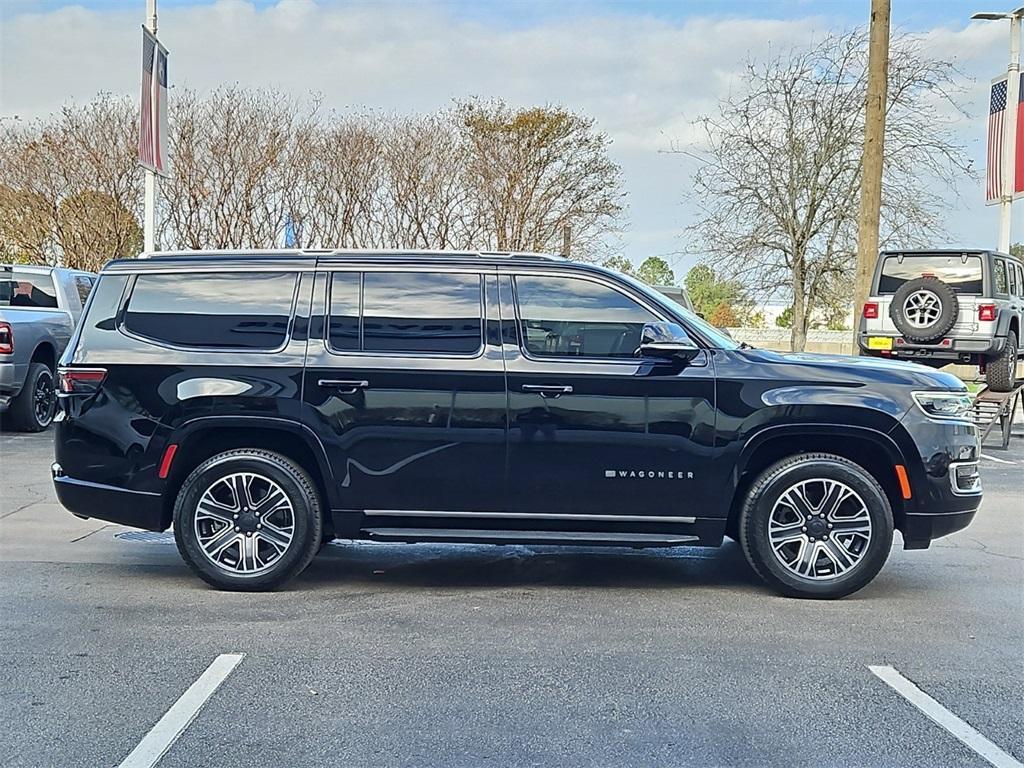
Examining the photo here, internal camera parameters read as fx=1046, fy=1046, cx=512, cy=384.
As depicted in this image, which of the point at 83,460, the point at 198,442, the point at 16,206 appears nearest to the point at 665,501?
the point at 198,442

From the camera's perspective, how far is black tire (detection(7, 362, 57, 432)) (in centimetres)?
1252

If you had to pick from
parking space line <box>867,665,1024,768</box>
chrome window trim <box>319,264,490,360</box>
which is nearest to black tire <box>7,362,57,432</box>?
chrome window trim <box>319,264,490,360</box>

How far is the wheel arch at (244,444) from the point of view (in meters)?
5.87

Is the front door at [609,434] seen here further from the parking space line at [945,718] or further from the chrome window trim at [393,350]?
the parking space line at [945,718]

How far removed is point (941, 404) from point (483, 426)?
2.58m

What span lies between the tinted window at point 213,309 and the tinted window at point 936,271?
11631 millimetres

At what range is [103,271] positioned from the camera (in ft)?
20.0

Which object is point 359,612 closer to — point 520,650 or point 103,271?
point 520,650

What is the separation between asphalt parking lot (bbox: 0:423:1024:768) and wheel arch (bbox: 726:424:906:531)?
61 centimetres

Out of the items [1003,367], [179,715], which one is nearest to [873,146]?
[1003,367]

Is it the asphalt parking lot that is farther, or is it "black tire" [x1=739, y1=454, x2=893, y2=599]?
"black tire" [x1=739, y1=454, x2=893, y2=599]

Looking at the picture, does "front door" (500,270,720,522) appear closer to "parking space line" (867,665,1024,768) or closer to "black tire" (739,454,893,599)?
"black tire" (739,454,893,599)

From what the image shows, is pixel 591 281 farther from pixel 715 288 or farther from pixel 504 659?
pixel 715 288

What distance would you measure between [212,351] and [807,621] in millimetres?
3593
